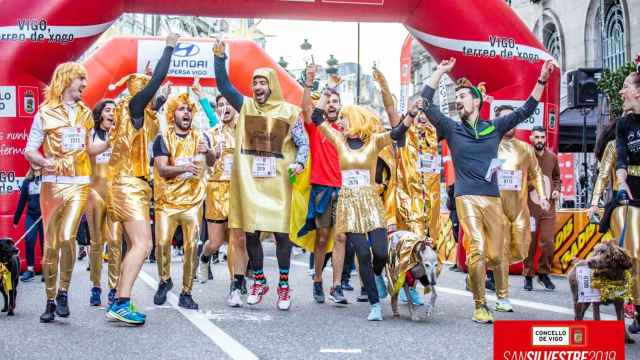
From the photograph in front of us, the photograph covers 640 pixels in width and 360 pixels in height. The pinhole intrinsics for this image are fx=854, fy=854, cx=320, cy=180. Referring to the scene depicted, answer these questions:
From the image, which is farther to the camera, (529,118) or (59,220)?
(529,118)

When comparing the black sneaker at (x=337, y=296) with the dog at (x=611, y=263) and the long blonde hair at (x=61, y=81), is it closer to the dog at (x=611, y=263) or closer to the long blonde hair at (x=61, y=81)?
the dog at (x=611, y=263)

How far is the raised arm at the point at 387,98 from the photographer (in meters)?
7.91

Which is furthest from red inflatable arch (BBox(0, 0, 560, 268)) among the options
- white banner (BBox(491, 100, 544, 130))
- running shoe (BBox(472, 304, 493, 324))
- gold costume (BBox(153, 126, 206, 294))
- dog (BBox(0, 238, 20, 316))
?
running shoe (BBox(472, 304, 493, 324))

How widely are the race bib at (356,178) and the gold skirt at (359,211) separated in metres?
0.04

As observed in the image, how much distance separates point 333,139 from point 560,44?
29.4m

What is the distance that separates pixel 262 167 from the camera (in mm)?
7895

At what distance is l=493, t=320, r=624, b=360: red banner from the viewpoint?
371 cm

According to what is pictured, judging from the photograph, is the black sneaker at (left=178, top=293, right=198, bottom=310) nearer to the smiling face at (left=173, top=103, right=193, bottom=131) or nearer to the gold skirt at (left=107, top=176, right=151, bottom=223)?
the gold skirt at (left=107, top=176, right=151, bottom=223)

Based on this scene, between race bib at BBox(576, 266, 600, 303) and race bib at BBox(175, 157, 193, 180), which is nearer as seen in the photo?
race bib at BBox(576, 266, 600, 303)

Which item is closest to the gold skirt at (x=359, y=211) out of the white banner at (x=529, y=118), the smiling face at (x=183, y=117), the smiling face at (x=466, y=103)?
the smiling face at (x=466, y=103)

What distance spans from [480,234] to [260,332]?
6.91ft

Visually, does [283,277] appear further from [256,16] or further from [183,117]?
[256,16]

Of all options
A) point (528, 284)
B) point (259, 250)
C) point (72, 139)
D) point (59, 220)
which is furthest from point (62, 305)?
point (528, 284)

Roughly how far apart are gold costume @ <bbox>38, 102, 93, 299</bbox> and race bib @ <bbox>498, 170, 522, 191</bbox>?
436 centimetres
